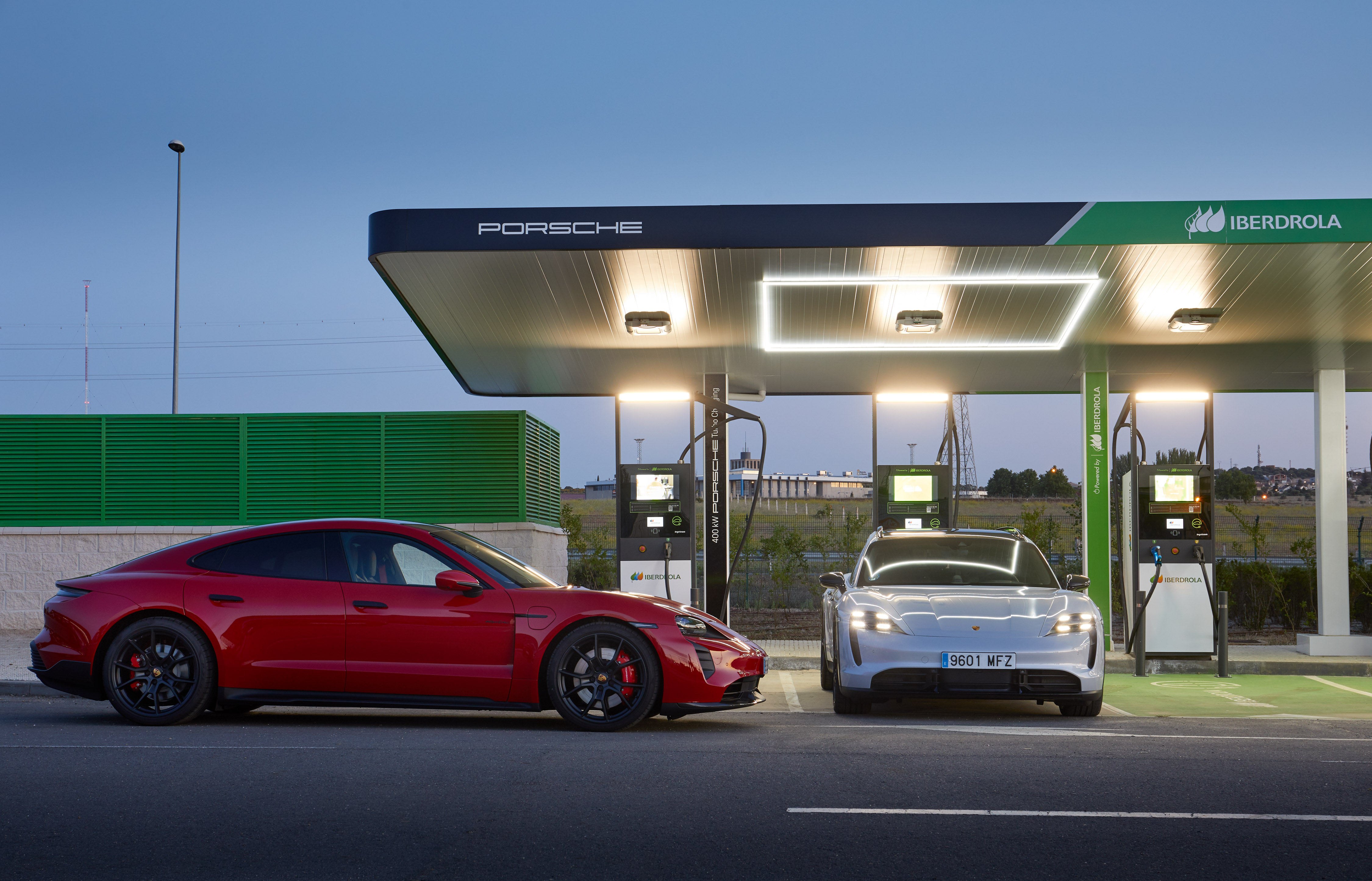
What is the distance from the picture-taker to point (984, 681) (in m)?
8.59

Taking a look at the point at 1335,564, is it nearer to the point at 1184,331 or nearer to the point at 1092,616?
the point at 1184,331

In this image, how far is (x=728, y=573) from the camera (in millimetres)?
15016

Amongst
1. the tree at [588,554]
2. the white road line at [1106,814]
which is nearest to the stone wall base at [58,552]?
the tree at [588,554]

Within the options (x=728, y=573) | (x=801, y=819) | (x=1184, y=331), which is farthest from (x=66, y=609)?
(x=1184, y=331)

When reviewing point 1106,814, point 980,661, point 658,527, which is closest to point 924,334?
point 658,527

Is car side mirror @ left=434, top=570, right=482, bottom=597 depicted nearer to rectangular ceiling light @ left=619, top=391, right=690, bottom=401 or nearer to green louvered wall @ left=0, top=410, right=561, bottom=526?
green louvered wall @ left=0, top=410, right=561, bottom=526

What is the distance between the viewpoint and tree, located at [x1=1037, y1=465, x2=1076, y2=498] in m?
19.3

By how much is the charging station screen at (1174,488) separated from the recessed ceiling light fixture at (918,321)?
3547mm

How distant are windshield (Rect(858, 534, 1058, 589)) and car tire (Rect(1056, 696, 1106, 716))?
109cm

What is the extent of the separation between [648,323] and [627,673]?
5.73 m

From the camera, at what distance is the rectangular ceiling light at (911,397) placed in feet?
57.0

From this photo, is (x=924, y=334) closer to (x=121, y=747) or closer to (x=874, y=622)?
(x=874, y=622)

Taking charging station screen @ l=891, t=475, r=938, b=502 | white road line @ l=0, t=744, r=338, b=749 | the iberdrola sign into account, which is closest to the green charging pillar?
charging station screen @ l=891, t=475, r=938, b=502

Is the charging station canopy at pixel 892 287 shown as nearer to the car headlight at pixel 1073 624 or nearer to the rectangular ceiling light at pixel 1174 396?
the rectangular ceiling light at pixel 1174 396
